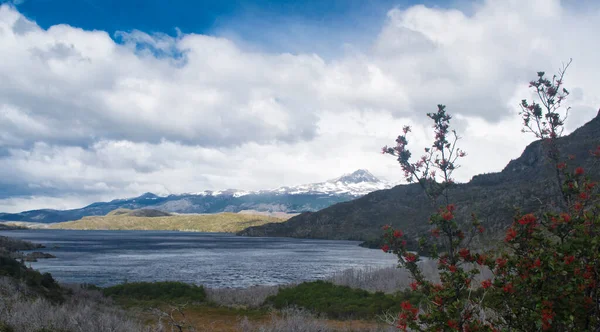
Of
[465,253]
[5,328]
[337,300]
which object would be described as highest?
[465,253]

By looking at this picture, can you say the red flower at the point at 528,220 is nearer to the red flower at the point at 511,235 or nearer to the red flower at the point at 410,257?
the red flower at the point at 511,235

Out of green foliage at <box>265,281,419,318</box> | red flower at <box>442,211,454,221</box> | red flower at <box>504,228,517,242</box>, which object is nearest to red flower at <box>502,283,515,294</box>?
red flower at <box>504,228,517,242</box>

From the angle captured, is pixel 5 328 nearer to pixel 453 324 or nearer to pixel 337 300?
pixel 453 324

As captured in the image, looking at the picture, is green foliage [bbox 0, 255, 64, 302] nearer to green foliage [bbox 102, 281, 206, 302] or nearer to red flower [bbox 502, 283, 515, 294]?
green foliage [bbox 102, 281, 206, 302]

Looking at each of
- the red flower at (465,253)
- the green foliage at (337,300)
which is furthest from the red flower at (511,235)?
the green foliage at (337,300)

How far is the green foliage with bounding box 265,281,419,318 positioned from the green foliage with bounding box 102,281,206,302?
6125mm

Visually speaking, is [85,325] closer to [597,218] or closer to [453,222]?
[453,222]

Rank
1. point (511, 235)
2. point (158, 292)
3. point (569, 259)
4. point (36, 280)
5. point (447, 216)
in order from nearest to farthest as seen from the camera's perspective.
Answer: point (569, 259)
point (511, 235)
point (447, 216)
point (36, 280)
point (158, 292)

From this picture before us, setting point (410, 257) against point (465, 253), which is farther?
point (410, 257)

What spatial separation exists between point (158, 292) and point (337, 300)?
14.3 meters

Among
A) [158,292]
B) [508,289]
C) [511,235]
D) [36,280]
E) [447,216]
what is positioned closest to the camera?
[508,289]

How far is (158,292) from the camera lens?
103 feet

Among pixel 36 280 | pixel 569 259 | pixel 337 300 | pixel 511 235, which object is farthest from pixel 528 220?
pixel 36 280

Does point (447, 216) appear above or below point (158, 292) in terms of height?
above
